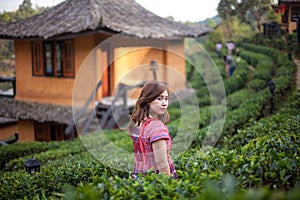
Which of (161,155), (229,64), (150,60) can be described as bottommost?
(161,155)

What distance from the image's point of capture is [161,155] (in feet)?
9.21

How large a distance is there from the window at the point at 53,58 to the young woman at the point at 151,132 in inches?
299

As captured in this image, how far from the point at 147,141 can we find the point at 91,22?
6.56 m

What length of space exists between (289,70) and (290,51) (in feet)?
1.70

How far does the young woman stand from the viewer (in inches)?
111

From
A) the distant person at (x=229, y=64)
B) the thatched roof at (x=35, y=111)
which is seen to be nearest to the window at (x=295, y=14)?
the thatched roof at (x=35, y=111)

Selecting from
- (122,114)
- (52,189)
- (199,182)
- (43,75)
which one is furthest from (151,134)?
(43,75)

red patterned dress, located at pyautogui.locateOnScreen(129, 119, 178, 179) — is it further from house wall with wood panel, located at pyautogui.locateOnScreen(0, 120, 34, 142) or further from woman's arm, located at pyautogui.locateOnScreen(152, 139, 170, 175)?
house wall with wood panel, located at pyautogui.locateOnScreen(0, 120, 34, 142)

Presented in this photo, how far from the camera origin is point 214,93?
1123cm

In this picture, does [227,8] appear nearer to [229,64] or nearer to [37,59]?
[37,59]

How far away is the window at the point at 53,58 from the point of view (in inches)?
410

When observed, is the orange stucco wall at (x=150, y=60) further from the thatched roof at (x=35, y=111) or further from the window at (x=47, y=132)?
the window at (x=47, y=132)

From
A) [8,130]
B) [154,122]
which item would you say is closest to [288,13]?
[154,122]

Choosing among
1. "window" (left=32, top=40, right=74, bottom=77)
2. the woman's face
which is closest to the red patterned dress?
the woman's face
